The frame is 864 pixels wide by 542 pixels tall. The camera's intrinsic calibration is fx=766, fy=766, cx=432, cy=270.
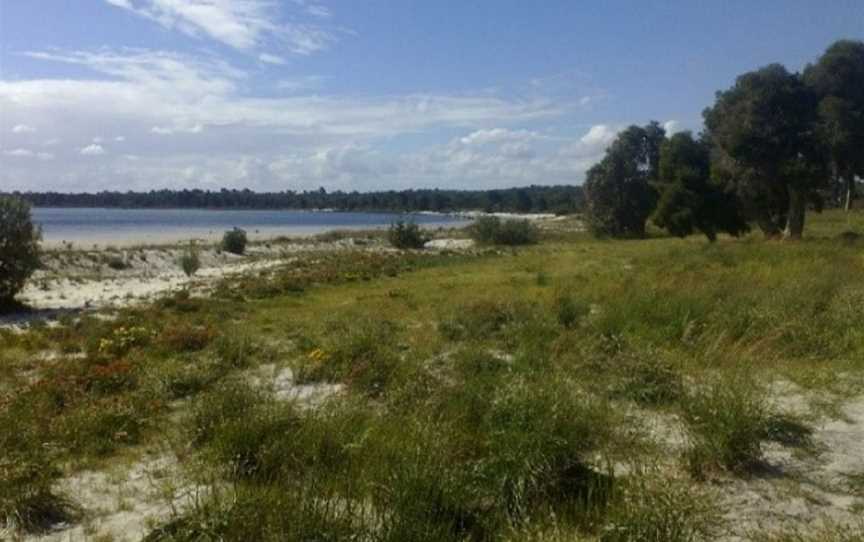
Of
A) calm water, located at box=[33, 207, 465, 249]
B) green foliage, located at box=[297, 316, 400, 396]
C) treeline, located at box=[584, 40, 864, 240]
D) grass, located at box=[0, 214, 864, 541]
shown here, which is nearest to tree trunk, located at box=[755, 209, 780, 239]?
treeline, located at box=[584, 40, 864, 240]

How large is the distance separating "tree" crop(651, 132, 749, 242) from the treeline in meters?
0.05

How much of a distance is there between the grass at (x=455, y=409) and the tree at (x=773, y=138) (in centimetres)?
1859

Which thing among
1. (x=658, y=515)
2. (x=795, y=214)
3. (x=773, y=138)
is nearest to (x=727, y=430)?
(x=658, y=515)

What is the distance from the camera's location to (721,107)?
1427 inches

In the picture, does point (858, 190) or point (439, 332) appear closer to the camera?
point (439, 332)

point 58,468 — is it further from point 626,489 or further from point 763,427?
point 763,427

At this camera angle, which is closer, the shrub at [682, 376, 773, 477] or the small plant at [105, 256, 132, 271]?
the shrub at [682, 376, 773, 477]

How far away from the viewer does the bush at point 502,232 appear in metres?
57.9

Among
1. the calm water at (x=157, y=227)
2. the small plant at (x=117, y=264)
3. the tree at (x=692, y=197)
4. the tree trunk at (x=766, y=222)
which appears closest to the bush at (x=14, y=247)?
the small plant at (x=117, y=264)

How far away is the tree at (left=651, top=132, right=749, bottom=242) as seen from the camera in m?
41.7

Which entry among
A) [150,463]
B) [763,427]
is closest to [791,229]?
[763,427]

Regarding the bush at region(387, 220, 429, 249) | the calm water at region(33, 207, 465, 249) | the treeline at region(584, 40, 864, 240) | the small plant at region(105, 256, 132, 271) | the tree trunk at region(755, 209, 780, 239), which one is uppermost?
the treeline at region(584, 40, 864, 240)

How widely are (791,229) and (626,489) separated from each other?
111ft

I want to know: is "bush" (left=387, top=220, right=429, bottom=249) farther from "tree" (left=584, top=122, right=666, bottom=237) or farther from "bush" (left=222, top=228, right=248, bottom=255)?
"tree" (left=584, top=122, right=666, bottom=237)
